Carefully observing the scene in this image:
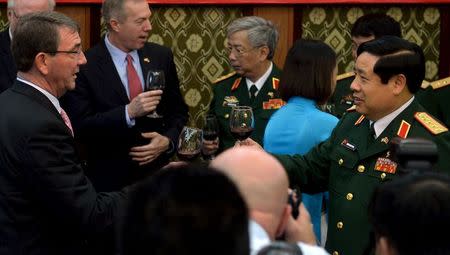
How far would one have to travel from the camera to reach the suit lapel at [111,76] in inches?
191

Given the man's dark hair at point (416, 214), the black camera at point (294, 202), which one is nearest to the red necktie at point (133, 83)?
the black camera at point (294, 202)

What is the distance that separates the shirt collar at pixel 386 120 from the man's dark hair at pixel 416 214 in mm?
1292

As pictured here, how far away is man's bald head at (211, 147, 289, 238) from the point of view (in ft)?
7.11

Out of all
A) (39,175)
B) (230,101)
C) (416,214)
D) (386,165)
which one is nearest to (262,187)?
(416,214)

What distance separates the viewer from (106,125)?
4715 millimetres

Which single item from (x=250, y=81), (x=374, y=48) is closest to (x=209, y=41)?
(x=250, y=81)

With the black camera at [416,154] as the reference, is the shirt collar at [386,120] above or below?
below

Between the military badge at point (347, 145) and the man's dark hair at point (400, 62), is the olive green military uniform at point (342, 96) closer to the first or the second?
the military badge at point (347, 145)

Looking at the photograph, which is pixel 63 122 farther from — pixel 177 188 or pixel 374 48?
A: pixel 177 188

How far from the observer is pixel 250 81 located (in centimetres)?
506

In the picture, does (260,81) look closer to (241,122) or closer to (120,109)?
(120,109)

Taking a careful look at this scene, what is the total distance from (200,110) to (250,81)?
156 cm

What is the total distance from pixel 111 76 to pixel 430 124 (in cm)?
204

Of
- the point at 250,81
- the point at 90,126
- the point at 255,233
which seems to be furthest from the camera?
the point at 250,81
